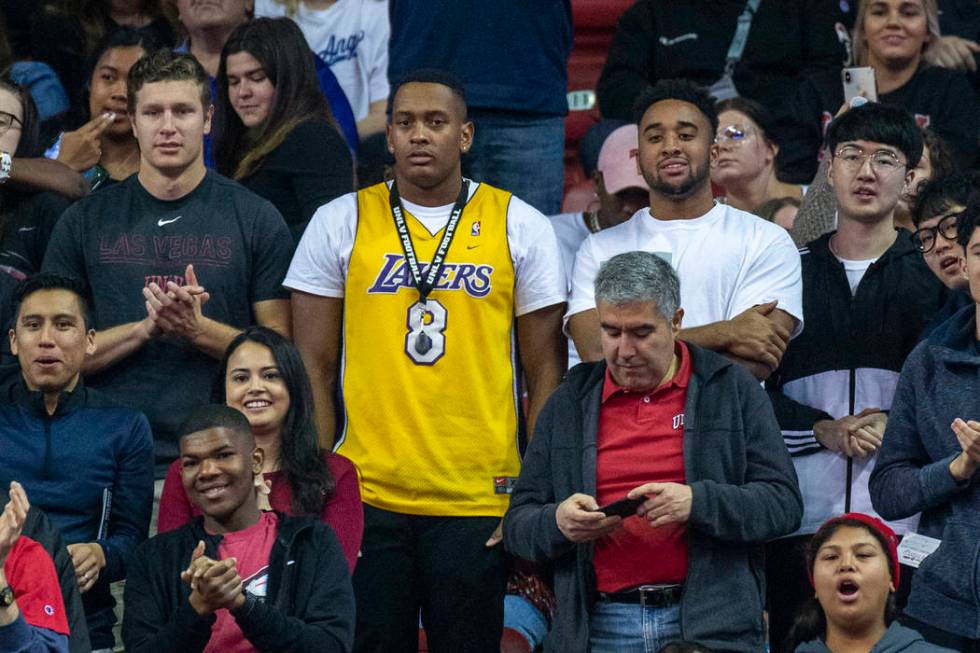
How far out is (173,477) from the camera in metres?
5.98

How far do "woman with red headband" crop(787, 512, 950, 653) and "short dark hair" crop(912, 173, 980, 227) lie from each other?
1444mm

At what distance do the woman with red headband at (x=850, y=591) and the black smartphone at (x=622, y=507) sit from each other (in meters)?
0.78

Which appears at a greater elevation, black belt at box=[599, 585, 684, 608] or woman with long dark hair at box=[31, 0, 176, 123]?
woman with long dark hair at box=[31, 0, 176, 123]

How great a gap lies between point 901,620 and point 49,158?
3921 mm

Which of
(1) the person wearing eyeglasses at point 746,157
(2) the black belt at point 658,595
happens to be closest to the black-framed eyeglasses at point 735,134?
(1) the person wearing eyeglasses at point 746,157

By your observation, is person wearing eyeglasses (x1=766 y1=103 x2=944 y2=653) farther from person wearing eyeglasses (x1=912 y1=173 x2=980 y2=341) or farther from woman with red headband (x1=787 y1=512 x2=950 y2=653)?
woman with red headband (x1=787 y1=512 x2=950 y2=653)

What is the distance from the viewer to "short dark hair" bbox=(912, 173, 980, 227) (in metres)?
6.79

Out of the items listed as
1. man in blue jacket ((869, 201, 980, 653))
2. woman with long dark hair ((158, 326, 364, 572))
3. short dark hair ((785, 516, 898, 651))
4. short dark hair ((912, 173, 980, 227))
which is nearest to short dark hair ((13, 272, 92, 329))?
woman with long dark hair ((158, 326, 364, 572))

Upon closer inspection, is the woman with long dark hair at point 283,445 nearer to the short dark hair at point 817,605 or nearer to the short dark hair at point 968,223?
the short dark hair at point 817,605

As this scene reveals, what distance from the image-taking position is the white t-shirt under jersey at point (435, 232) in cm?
649

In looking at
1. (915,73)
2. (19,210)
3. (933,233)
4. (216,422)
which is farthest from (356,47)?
(216,422)

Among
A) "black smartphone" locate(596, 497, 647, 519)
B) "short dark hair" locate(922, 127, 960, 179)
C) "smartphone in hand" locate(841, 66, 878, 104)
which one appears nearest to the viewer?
"black smartphone" locate(596, 497, 647, 519)

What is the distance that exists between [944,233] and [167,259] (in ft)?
9.07

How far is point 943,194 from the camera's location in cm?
682
